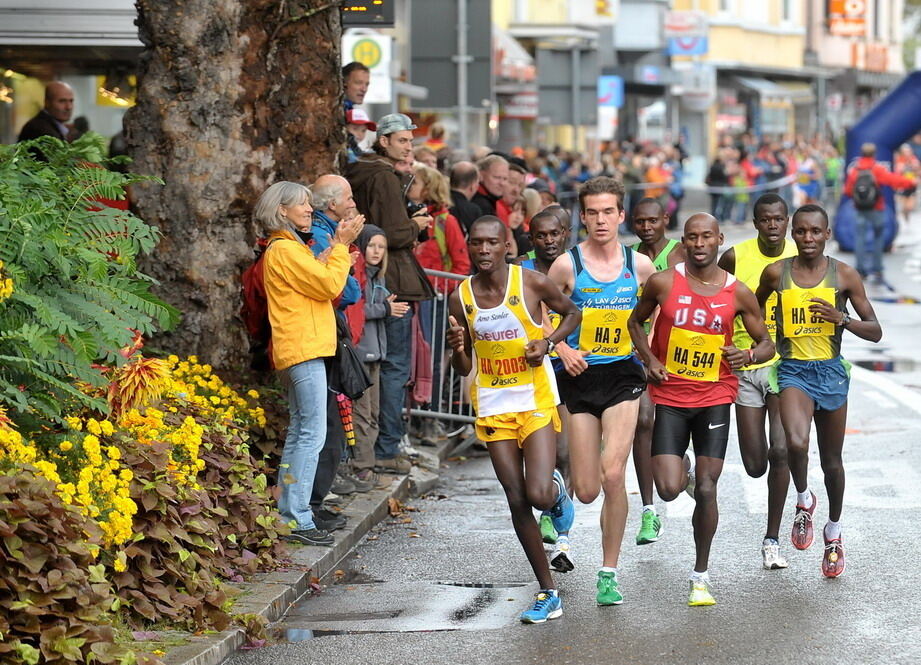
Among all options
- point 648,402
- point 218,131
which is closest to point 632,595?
point 648,402

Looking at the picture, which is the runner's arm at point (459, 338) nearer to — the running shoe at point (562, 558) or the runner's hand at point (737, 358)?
the runner's hand at point (737, 358)

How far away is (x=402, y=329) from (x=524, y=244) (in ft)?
9.61

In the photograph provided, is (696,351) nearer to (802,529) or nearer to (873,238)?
(802,529)

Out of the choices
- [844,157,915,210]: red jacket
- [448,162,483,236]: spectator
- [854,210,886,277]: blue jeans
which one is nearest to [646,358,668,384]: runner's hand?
[448,162,483,236]: spectator

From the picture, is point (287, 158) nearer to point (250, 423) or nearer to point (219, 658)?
point (250, 423)

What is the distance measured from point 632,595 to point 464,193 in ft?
19.1

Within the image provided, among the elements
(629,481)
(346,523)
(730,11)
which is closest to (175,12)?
(346,523)

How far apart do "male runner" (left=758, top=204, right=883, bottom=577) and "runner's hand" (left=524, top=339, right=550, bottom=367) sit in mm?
1391

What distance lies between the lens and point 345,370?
8758 millimetres

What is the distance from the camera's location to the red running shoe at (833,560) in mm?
8039

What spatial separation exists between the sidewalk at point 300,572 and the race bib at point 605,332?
5.43ft

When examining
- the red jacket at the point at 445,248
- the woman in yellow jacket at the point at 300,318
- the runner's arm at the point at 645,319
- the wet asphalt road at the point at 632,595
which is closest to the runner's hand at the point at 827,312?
the runner's arm at the point at 645,319

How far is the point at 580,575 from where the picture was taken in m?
8.31

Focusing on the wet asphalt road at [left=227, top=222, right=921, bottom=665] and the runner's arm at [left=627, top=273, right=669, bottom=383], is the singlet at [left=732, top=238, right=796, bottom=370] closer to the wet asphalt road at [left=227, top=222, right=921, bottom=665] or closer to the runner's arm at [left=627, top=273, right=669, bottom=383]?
the runner's arm at [left=627, top=273, right=669, bottom=383]
